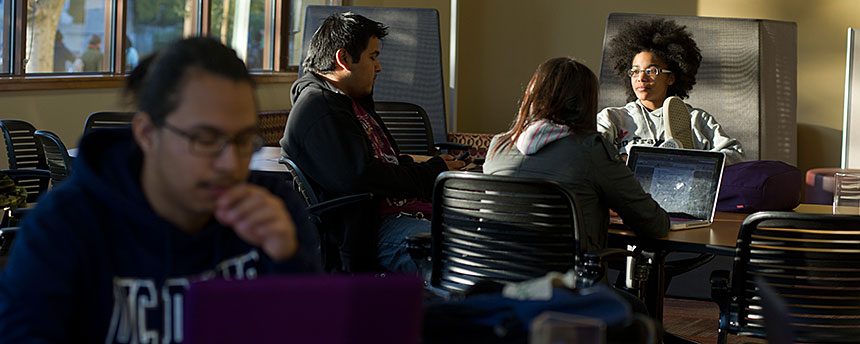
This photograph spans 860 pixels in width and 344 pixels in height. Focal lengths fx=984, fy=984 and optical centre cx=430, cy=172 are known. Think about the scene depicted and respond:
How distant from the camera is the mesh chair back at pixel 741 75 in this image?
216 inches

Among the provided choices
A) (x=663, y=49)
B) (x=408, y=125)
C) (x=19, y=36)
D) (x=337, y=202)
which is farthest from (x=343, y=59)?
(x=19, y=36)

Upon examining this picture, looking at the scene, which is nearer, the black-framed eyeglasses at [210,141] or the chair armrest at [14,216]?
the black-framed eyeglasses at [210,141]

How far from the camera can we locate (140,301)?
1.17m

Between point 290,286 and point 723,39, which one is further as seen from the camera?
point 723,39

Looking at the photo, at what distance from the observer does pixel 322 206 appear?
3.10m

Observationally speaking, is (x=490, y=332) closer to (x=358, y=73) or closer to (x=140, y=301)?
(x=140, y=301)

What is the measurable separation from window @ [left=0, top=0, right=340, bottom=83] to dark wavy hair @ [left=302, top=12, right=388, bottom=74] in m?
1.45

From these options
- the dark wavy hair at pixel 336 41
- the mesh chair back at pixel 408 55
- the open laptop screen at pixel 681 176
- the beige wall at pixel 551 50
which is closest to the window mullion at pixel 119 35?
the beige wall at pixel 551 50

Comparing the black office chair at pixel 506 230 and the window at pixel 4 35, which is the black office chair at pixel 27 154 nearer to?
the window at pixel 4 35

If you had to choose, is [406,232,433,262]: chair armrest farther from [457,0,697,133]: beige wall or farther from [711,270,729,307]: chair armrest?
[457,0,697,133]: beige wall

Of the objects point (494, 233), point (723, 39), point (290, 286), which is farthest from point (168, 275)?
point (723, 39)

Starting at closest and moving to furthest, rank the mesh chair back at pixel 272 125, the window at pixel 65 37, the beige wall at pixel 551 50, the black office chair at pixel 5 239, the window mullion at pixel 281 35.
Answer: the black office chair at pixel 5 239
the window at pixel 65 37
the mesh chair back at pixel 272 125
the beige wall at pixel 551 50
the window mullion at pixel 281 35

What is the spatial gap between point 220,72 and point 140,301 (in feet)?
0.96

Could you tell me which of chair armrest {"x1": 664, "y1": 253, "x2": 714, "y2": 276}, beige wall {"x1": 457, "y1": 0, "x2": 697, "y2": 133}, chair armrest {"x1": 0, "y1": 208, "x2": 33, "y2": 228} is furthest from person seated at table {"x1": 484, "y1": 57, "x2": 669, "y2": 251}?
beige wall {"x1": 457, "y1": 0, "x2": 697, "y2": 133}
